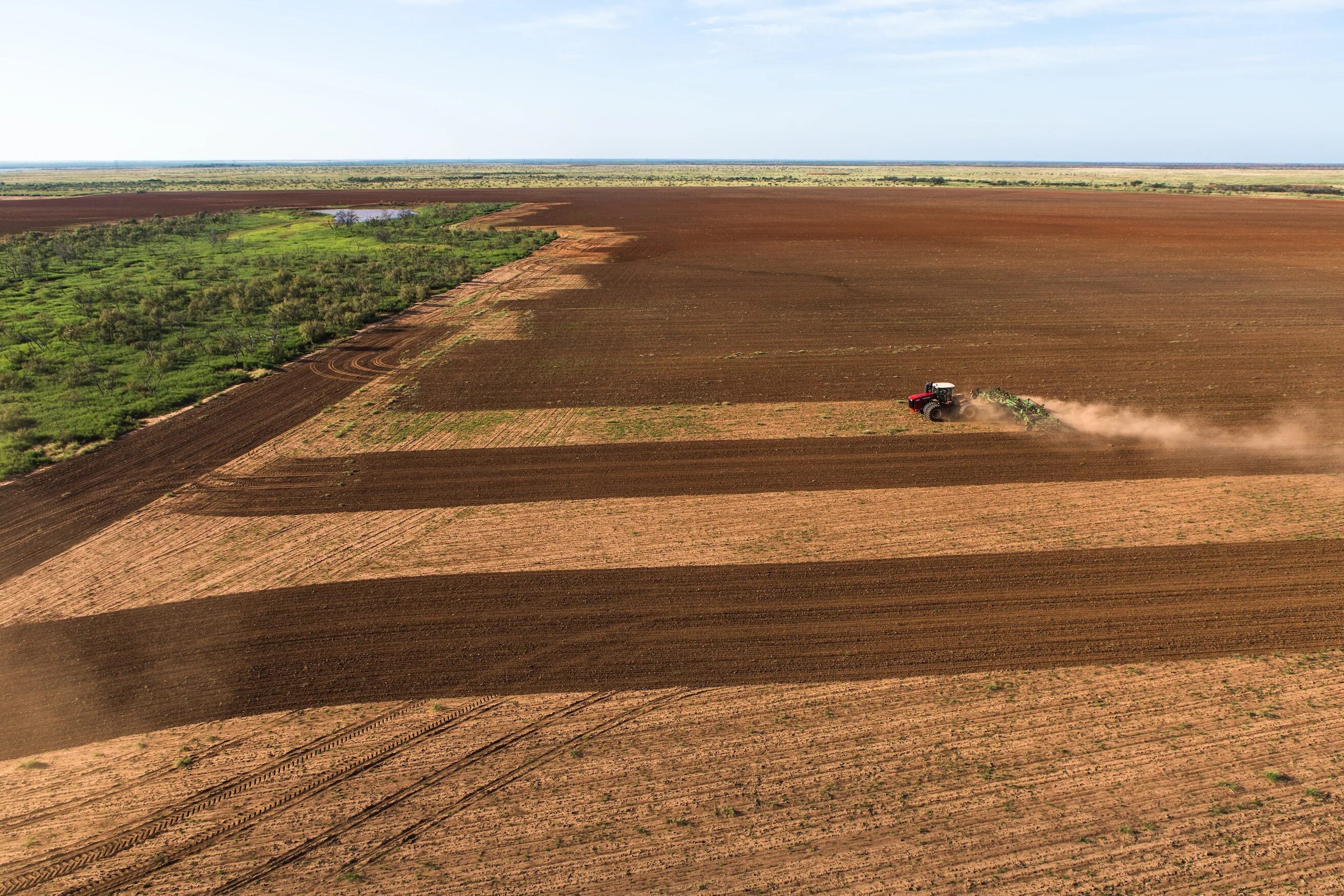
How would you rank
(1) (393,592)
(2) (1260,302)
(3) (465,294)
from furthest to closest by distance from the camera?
1. (3) (465,294)
2. (2) (1260,302)
3. (1) (393,592)

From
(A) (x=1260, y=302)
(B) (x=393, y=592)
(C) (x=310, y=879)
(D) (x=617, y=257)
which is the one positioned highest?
(D) (x=617, y=257)

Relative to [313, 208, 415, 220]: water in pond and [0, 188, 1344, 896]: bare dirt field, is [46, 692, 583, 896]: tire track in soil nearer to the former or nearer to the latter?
[0, 188, 1344, 896]: bare dirt field

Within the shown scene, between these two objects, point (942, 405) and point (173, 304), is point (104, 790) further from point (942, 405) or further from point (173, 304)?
point (173, 304)

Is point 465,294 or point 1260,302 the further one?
point 465,294

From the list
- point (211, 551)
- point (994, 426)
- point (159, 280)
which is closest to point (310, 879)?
point (211, 551)

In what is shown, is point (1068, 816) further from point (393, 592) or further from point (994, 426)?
point (994, 426)
